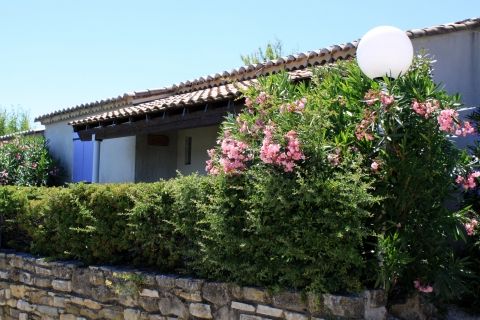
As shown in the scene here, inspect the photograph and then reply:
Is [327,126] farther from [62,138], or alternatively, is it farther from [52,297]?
[62,138]

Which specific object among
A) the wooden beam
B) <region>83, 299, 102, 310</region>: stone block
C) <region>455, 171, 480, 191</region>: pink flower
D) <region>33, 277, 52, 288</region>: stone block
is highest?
the wooden beam

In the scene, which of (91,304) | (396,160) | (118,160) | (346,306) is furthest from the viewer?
(118,160)

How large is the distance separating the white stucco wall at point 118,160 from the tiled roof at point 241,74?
94cm

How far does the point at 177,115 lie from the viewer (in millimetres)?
9992

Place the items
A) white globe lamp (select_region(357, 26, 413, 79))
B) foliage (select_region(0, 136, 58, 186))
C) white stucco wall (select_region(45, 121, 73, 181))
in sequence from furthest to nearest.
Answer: white stucco wall (select_region(45, 121, 73, 181)) < foliage (select_region(0, 136, 58, 186)) < white globe lamp (select_region(357, 26, 413, 79))

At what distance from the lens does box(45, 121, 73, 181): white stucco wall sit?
16453 mm

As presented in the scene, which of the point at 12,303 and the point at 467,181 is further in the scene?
the point at 12,303

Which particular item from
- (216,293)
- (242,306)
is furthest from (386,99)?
(216,293)

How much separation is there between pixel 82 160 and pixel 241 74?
621cm

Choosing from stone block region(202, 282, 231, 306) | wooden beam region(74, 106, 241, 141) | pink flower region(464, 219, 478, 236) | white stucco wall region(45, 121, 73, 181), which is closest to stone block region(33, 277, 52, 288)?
stone block region(202, 282, 231, 306)

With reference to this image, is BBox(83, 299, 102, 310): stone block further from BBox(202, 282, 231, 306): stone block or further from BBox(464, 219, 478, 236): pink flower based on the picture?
BBox(464, 219, 478, 236): pink flower

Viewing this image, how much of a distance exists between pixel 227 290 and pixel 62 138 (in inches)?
505

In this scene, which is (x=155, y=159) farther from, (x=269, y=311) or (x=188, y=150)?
(x=269, y=311)

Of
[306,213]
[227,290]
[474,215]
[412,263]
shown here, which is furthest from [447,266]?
[227,290]
